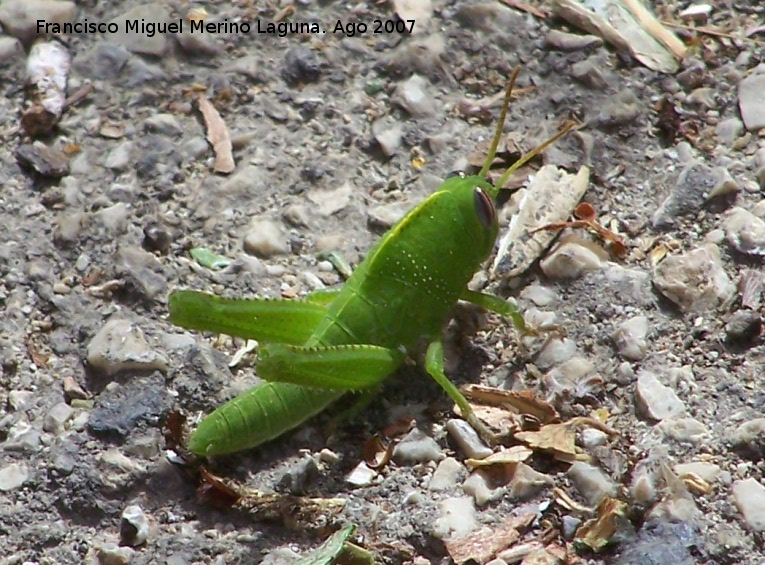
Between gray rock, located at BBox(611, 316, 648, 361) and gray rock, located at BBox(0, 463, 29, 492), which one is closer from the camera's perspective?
gray rock, located at BBox(0, 463, 29, 492)

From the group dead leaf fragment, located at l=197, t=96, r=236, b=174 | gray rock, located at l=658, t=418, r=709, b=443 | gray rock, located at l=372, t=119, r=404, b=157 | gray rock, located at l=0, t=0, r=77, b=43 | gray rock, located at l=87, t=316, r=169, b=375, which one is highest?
gray rock, located at l=0, t=0, r=77, b=43

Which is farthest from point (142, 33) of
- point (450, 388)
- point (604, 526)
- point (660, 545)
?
point (660, 545)

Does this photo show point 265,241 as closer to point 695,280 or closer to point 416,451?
point 416,451

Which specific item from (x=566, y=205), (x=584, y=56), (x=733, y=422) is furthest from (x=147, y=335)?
(x=584, y=56)

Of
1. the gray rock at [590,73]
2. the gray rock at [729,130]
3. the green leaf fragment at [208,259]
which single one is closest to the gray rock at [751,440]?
the gray rock at [729,130]

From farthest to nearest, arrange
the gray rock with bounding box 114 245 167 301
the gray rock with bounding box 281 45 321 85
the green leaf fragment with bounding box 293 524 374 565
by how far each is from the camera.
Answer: the gray rock with bounding box 281 45 321 85, the gray rock with bounding box 114 245 167 301, the green leaf fragment with bounding box 293 524 374 565

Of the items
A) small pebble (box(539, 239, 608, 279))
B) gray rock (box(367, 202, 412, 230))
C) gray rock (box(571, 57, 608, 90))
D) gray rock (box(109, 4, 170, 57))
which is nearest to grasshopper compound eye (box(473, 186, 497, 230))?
small pebble (box(539, 239, 608, 279))

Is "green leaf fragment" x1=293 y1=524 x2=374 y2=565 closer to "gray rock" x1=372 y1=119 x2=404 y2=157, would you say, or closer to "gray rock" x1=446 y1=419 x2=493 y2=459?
"gray rock" x1=446 y1=419 x2=493 y2=459

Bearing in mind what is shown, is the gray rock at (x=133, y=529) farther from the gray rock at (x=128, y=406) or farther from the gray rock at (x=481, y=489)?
the gray rock at (x=481, y=489)
